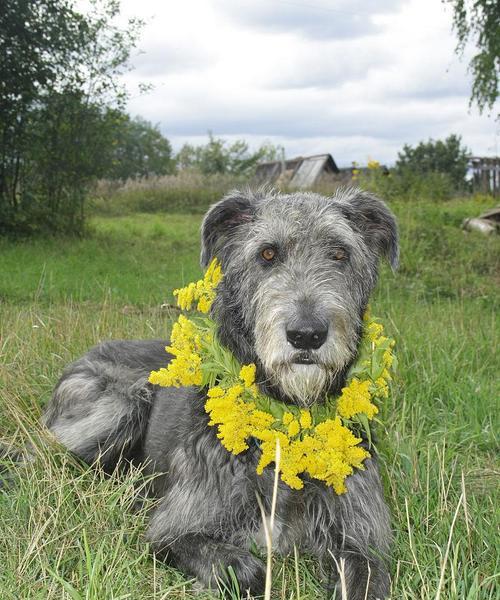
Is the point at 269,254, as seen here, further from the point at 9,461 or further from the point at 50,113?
the point at 50,113

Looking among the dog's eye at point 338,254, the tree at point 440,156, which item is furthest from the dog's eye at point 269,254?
the tree at point 440,156

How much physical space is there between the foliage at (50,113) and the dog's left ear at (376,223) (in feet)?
41.9

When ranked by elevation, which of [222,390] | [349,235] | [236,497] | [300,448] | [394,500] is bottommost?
[394,500]

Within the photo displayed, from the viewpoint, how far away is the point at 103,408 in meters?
4.82

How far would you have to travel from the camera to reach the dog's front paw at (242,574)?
3.45m

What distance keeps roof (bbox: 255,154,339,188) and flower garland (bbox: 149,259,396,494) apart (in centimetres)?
2907

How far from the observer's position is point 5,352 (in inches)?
246

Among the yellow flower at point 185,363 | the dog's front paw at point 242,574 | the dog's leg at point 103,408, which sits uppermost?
the yellow flower at point 185,363

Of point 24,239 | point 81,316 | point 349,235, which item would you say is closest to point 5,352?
point 81,316

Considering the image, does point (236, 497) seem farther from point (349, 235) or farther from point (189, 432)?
point (349, 235)

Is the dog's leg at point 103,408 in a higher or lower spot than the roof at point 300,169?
lower

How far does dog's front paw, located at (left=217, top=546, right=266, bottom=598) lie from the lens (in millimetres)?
3445

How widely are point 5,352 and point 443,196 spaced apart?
64.9ft

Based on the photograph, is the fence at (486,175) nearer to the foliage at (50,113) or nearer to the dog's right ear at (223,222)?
the foliage at (50,113)
